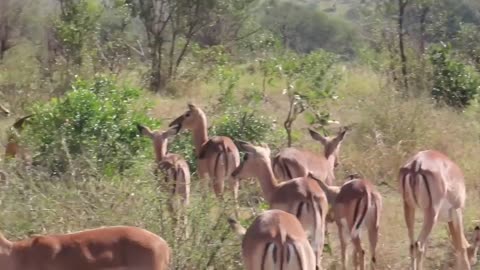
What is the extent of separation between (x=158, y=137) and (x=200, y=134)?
780mm

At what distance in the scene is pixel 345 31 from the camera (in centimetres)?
3694

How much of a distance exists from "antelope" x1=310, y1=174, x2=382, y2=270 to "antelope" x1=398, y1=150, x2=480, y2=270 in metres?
0.40

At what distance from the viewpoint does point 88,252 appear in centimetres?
488

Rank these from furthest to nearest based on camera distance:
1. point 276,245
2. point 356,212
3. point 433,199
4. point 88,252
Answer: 1. point 433,199
2. point 356,212
3. point 276,245
4. point 88,252

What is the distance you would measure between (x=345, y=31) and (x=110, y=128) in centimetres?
2921

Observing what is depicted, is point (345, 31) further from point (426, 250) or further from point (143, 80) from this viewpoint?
point (426, 250)

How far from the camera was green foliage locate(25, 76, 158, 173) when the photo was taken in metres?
7.70

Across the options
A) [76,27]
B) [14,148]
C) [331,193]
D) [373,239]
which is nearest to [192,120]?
[14,148]

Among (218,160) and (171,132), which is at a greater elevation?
(171,132)

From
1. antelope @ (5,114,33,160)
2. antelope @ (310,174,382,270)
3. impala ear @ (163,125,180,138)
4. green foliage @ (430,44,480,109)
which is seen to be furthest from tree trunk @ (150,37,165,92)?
antelope @ (310,174,382,270)

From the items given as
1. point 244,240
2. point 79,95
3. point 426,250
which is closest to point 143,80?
point 79,95

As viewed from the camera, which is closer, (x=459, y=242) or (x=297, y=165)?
(x=459, y=242)

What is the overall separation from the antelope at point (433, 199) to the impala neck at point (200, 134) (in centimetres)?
266

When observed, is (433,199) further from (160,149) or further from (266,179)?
(160,149)
